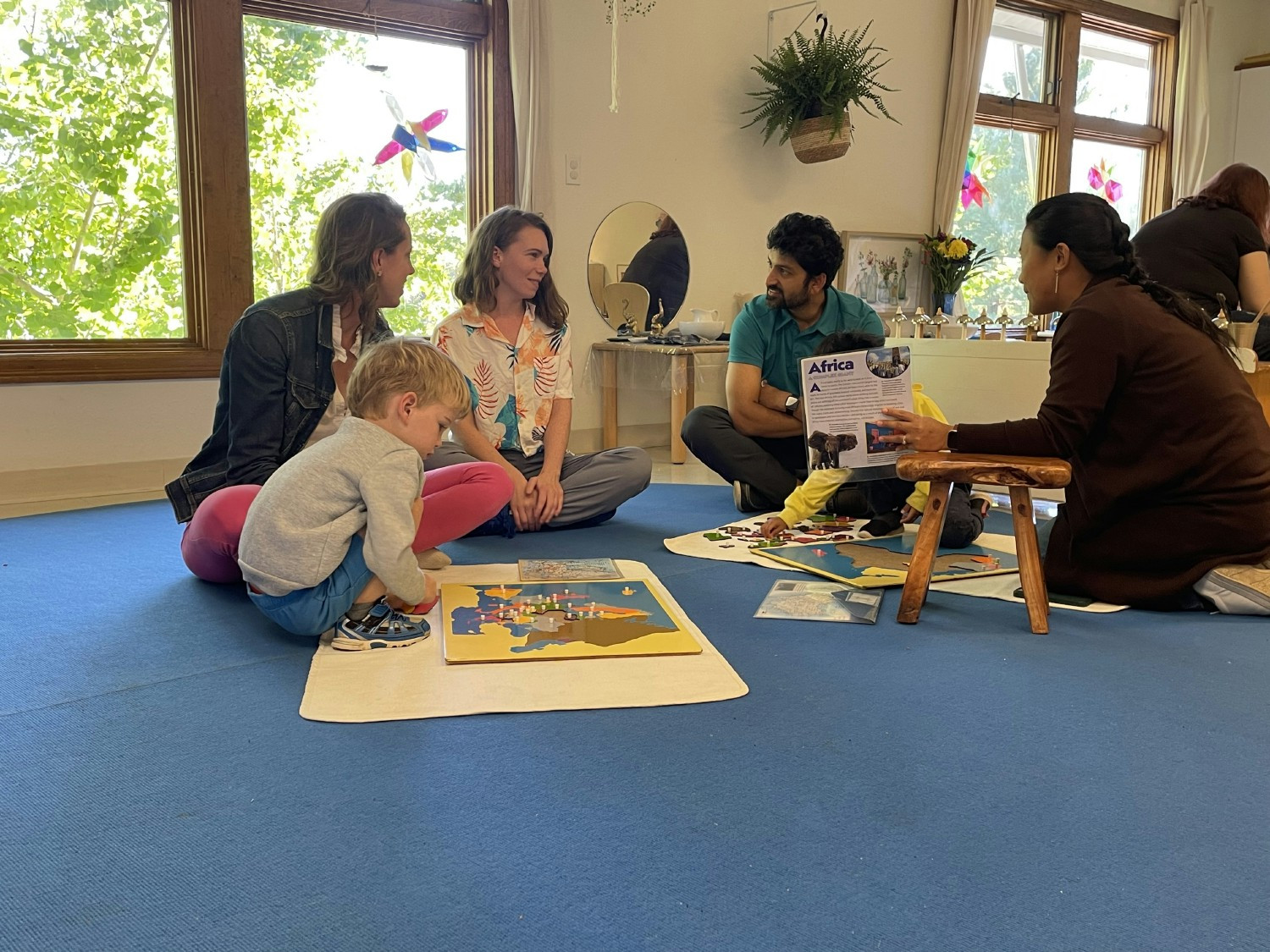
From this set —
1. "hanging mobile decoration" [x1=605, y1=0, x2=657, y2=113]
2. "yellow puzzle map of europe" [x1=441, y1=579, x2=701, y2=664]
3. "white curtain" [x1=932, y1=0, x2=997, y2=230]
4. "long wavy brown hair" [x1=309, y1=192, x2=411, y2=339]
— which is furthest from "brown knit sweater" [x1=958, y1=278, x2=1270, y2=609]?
"white curtain" [x1=932, y1=0, x2=997, y2=230]

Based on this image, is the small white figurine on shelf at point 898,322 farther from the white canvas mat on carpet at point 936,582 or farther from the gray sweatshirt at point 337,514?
the gray sweatshirt at point 337,514

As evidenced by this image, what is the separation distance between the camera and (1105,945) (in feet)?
3.58

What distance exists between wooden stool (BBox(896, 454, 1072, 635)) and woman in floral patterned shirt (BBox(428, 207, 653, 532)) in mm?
1151

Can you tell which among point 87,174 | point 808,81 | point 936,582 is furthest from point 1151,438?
point 87,174

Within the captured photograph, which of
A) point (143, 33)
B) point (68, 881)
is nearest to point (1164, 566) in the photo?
point (68, 881)

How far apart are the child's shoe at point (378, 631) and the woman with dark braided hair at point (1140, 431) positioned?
3.87 feet

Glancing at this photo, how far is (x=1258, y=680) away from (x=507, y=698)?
1381mm

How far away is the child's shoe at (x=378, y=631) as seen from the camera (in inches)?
77.4

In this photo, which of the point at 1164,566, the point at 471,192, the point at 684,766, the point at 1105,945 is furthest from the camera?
the point at 471,192

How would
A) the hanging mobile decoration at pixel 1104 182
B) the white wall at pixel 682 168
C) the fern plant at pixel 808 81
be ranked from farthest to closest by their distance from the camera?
the hanging mobile decoration at pixel 1104 182 < the fern plant at pixel 808 81 < the white wall at pixel 682 168

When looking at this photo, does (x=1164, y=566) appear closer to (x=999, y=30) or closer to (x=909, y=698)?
(x=909, y=698)

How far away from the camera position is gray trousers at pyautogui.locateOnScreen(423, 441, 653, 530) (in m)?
3.10

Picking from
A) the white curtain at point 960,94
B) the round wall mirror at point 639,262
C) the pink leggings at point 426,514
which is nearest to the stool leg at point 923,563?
the pink leggings at point 426,514

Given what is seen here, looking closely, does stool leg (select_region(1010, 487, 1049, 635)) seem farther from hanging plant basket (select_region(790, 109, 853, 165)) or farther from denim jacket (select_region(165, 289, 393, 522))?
hanging plant basket (select_region(790, 109, 853, 165))
